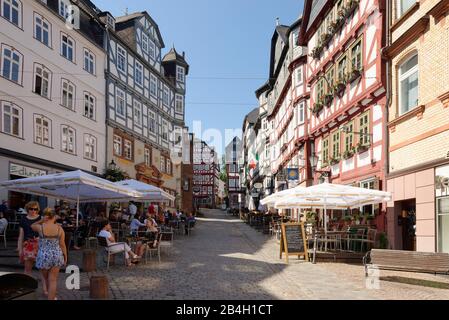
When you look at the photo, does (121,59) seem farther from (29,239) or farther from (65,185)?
(29,239)

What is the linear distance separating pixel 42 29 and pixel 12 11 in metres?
2.50

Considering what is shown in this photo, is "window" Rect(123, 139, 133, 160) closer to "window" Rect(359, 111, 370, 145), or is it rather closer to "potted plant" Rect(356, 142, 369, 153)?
"window" Rect(359, 111, 370, 145)

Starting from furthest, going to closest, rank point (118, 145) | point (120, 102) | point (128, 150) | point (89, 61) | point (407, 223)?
point (128, 150)
point (120, 102)
point (118, 145)
point (89, 61)
point (407, 223)

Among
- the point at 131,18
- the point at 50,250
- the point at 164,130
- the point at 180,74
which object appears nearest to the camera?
the point at 50,250

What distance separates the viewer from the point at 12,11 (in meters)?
21.6

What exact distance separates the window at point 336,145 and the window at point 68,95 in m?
13.9

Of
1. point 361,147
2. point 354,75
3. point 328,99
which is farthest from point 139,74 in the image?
point 361,147

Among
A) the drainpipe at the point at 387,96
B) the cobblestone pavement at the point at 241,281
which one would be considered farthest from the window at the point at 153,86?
the cobblestone pavement at the point at 241,281

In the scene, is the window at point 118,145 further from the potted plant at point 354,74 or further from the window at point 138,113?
the potted plant at point 354,74

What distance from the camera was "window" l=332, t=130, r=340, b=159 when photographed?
22.3 meters

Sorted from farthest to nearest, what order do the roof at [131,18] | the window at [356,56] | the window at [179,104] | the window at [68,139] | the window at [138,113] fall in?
the window at [179,104] < the roof at [131,18] < the window at [138,113] < the window at [68,139] < the window at [356,56]

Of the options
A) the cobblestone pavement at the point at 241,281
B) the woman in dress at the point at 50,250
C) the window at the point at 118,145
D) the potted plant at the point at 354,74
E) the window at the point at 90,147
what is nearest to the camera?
the woman in dress at the point at 50,250

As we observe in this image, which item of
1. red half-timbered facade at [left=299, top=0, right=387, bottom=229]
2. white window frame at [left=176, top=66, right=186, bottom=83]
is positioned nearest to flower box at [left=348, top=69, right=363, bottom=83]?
red half-timbered facade at [left=299, top=0, right=387, bottom=229]

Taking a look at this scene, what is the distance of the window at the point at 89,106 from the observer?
94.1 feet
